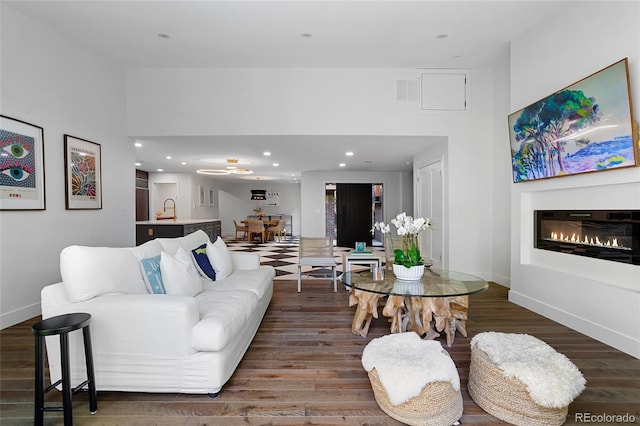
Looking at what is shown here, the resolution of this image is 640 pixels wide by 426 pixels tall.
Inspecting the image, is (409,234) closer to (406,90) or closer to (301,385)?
(301,385)

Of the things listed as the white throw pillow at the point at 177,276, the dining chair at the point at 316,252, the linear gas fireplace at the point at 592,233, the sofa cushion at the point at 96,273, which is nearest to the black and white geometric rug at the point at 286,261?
the dining chair at the point at 316,252

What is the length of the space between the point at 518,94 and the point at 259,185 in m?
11.6

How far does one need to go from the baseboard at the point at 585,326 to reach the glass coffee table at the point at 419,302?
3.41 ft

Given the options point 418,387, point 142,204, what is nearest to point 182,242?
point 418,387

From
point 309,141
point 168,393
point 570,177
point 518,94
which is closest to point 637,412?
point 570,177

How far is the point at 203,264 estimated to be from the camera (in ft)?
11.3

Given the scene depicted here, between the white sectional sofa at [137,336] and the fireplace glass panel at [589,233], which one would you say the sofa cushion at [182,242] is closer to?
the white sectional sofa at [137,336]

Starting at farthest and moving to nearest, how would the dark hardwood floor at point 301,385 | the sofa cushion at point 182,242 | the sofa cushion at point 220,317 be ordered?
the sofa cushion at point 182,242 → the sofa cushion at point 220,317 → the dark hardwood floor at point 301,385

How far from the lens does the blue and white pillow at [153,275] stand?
2604mm

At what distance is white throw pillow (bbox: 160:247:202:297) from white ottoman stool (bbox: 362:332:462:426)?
5.19 ft

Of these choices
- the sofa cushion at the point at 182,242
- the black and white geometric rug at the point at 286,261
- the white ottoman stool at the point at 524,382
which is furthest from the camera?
the black and white geometric rug at the point at 286,261

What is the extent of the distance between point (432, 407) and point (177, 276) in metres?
2.02

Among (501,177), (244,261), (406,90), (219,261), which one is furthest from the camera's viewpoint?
(406,90)

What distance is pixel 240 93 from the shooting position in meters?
5.05
